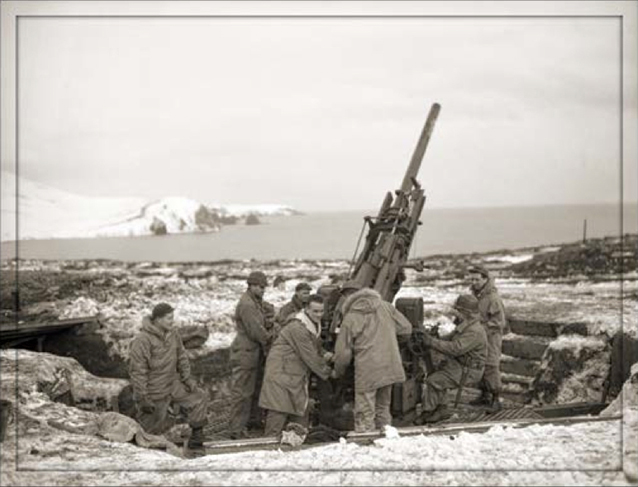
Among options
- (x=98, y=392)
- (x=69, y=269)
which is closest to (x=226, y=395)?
(x=98, y=392)

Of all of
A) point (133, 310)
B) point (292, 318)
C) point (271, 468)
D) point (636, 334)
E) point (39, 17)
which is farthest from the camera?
point (133, 310)

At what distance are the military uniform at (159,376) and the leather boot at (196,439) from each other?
0.05 meters

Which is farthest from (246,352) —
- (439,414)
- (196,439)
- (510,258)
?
(510,258)

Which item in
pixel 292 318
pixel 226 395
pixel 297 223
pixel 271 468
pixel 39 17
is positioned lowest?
pixel 226 395

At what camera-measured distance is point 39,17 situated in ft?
20.4

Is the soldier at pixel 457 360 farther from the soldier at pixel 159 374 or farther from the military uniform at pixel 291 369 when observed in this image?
the soldier at pixel 159 374

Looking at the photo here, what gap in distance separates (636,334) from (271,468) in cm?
684

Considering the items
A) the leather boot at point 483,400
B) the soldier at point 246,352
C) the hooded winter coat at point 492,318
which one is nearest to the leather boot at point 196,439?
the soldier at point 246,352

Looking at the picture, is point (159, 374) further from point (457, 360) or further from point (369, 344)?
point (457, 360)

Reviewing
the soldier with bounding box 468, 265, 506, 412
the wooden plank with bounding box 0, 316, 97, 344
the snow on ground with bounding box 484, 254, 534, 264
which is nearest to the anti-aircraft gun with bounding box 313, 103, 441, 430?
the soldier with bounding box 468, 265, 506, 412

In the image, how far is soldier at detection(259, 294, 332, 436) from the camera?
6699 mm

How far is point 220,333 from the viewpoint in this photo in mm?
11453

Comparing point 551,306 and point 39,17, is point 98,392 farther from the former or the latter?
point 551,306

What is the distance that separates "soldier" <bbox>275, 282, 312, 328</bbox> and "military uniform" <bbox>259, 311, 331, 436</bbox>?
462 mm
